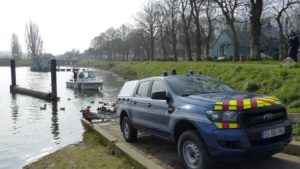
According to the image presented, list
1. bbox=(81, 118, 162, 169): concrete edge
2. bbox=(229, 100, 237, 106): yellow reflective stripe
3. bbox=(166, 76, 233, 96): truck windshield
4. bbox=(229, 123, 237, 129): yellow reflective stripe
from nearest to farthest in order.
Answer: bbox=(229, 123, 237, 129): yellow reflective stripe, bbox=(229, 100, 237, 106): yellow reflective stripe, bbox=(81, 118, 162, 169): concrete edge, bbox=(166, 76, 233, 96): truck windshield

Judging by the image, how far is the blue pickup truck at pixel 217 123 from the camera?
5309 mm

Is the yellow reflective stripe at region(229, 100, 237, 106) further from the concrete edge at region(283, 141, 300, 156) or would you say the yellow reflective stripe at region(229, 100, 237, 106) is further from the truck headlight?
the concrete edge at region(283, 141, 300, 156)

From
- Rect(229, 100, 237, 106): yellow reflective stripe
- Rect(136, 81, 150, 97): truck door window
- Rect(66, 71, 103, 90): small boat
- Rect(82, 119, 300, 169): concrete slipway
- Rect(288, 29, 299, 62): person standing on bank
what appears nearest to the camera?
Rect(229, 100, 237, 106): yellow reflective stripe

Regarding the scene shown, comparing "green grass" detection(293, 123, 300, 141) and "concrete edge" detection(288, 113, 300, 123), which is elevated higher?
"concrete edge" detection(288, 113, 300, 123)

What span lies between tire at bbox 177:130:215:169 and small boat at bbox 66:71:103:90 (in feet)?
101

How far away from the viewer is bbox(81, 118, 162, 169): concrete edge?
21.5ft

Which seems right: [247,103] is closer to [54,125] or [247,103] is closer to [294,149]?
[294,149]

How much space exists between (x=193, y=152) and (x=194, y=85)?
5.74 feet

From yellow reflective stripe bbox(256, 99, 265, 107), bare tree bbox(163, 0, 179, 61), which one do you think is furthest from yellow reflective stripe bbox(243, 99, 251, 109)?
bare tree bbox(163, 0, 179, 61)

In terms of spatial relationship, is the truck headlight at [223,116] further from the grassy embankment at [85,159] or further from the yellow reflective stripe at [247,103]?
the grassy embankment at [85,159]

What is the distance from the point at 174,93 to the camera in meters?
6.75

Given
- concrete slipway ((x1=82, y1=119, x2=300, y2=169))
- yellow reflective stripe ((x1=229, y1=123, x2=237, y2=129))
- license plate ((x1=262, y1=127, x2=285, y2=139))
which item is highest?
yellow reflective stripe ((x1=229, y1=123, x2=237, y2=129))

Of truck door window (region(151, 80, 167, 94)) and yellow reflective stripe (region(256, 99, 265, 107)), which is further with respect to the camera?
truck door window (region(151, 80, 167, 94))

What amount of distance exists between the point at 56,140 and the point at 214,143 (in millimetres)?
9117
